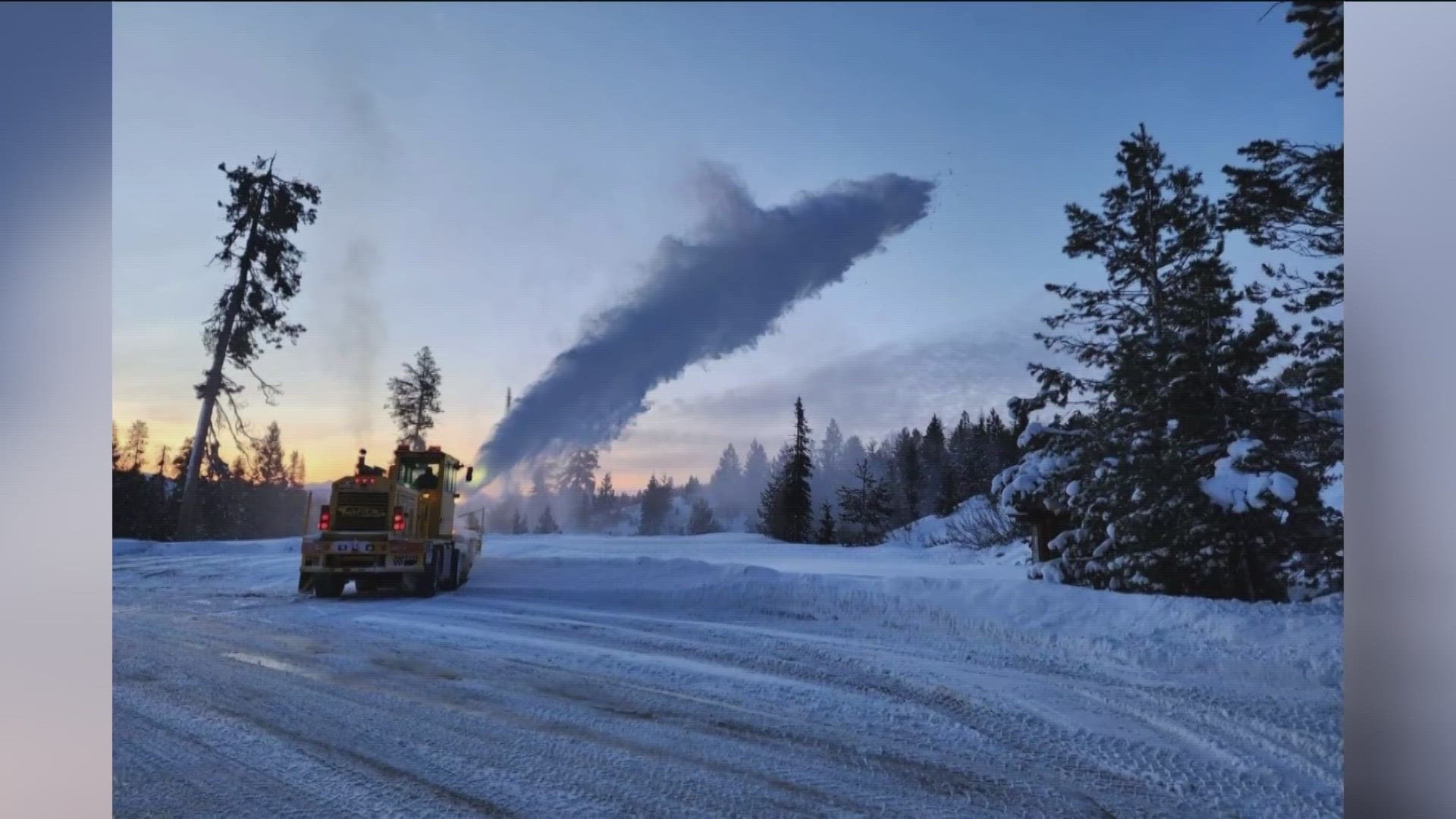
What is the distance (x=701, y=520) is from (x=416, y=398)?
9.58 feet

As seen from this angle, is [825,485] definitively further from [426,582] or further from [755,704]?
[426,582]

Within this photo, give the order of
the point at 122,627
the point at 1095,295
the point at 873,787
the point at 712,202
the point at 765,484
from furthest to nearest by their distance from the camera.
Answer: the point at 765,484 → the point at 712,202 → the point at 1095,295 → the point at 122,627 → the point at 873,787

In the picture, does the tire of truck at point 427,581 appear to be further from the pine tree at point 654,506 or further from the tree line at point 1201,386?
the tree line at point 1201,386

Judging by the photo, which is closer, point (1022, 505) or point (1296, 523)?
point (1296, 523)

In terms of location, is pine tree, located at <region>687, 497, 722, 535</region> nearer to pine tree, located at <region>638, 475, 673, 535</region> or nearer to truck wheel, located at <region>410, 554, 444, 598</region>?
pine tree, located at <region>638, 475, 673, 535</region>

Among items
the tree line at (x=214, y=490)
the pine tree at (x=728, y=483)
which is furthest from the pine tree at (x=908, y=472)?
the tree line at (x=214, y=490)

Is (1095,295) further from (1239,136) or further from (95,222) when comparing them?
(95,222)

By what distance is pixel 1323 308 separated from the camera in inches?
181

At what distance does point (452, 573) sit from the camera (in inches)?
322

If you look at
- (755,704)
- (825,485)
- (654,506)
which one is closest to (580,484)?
(654,506)

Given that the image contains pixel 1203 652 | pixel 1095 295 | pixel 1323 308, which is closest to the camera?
pixel 1203 652

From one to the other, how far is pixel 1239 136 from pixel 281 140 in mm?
6248

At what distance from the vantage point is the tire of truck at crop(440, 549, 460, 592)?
805 cm

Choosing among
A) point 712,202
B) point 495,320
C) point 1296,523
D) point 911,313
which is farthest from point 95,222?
point 1296,523
